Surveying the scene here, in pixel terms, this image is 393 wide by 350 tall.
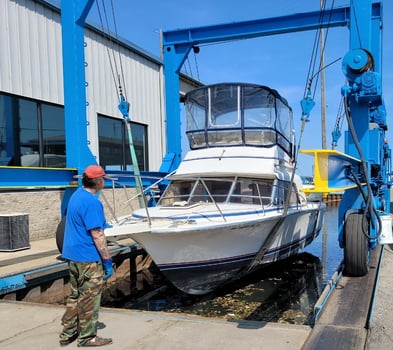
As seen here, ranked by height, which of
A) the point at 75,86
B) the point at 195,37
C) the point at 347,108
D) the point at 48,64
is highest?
the point at 195,37

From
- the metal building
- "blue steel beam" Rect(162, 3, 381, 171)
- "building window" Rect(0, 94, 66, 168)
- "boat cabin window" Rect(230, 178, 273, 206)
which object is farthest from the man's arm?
"building window" Rect(0, 94, 66, 168)

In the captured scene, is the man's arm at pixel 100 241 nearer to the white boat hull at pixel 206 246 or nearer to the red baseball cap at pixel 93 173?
the red baseball cap at pixel 93 173

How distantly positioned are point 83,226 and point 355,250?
4612 mm

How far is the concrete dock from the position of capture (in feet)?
14.3

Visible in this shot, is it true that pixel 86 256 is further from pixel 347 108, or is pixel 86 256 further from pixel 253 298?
pixel 347 108

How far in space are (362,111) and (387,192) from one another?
179 inches

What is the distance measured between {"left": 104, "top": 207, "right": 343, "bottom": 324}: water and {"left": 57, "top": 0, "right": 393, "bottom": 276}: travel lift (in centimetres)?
137

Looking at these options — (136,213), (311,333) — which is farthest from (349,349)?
(136,213)

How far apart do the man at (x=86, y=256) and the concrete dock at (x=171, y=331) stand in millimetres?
249

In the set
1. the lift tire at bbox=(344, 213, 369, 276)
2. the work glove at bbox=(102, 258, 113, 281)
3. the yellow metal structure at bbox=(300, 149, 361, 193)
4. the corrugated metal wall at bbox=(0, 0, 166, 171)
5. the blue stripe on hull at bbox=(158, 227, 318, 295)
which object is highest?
the corrugated metal wall at bbox=(0, 0, 166, 171)

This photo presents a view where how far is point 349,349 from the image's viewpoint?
4.16 m

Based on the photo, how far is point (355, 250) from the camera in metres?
6.95

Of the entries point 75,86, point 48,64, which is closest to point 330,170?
point 75,86

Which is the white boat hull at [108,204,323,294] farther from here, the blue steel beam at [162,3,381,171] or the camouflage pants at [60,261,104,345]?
the blue steel beam at [162,3,381,171]
